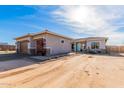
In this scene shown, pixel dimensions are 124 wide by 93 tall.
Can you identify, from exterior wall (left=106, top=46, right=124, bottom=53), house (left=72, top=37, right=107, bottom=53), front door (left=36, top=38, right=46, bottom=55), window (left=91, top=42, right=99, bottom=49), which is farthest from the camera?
exterior wall (left=106, top=46, right=124, bottom=53)

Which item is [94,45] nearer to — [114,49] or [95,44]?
[95,44]

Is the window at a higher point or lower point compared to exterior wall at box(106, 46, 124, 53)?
higher

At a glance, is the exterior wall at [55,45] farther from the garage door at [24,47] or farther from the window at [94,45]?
the window at [94,45]

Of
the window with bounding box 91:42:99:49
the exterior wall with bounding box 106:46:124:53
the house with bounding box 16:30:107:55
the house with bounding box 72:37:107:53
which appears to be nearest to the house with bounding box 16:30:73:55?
the house with bounding box 16:30:107:55

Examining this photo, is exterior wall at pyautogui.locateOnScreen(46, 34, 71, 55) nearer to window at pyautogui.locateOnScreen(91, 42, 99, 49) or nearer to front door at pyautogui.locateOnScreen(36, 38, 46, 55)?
front door at pyautogui.locateOnScreen(36, 38, 46, 55)

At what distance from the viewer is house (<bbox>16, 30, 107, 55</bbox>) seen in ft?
39.6

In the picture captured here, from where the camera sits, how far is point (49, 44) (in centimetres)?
1215

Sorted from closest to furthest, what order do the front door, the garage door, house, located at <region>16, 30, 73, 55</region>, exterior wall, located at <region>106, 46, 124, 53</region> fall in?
house, located at <region>16, 30, 73, 55</region>
the front door
the garage door
exterior wall, located at <region>106, 46, 124, 53</region>

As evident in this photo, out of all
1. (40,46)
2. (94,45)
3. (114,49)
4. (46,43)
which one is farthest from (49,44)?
(114,49)

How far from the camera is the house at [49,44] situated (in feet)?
39.6

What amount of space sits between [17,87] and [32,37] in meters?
10.8
